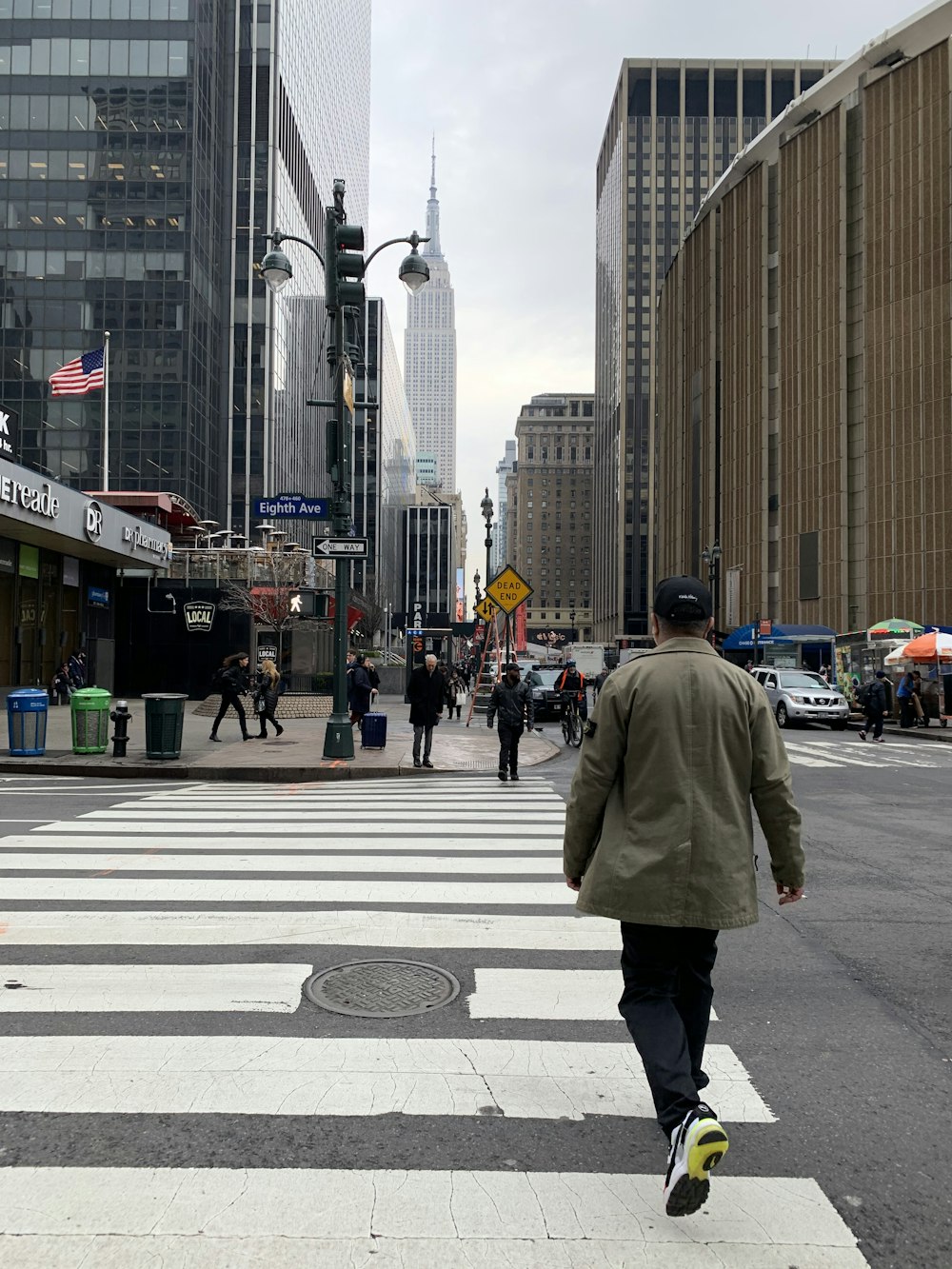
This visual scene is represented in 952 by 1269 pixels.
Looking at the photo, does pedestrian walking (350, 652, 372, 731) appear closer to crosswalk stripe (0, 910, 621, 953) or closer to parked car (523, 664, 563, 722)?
parked car (523, 664, 563, 722)

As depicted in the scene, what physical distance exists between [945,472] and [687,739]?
50835 millimetres

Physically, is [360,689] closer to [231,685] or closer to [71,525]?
[231,685]

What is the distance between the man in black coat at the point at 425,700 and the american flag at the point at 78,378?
942 inches

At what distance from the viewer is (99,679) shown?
117 ft

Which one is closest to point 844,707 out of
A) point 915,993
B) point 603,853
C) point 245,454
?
point 915,993

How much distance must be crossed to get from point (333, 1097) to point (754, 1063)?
172cm

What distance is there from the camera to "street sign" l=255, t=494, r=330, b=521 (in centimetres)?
1518

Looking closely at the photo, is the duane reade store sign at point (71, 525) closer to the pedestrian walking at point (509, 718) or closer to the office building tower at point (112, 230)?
the pedestrian walking at point (509, 718)

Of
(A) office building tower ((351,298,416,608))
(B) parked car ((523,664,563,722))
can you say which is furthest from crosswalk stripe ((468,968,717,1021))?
(A) office building tower ((351,298,416,608))

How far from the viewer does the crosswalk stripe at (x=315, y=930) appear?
5461 millimetres

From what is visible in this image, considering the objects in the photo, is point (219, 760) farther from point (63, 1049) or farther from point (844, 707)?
point (844, 707)

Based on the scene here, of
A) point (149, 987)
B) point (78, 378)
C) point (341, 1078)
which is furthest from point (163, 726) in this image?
point (78, 378)

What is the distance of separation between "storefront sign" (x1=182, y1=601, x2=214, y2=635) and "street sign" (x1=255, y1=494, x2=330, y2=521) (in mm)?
22733

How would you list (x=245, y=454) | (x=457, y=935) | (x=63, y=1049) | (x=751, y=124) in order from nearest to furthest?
(x=63, y=1049) < (x=457, y=935) < (x=245, y=454) < (x=751, y=124)
